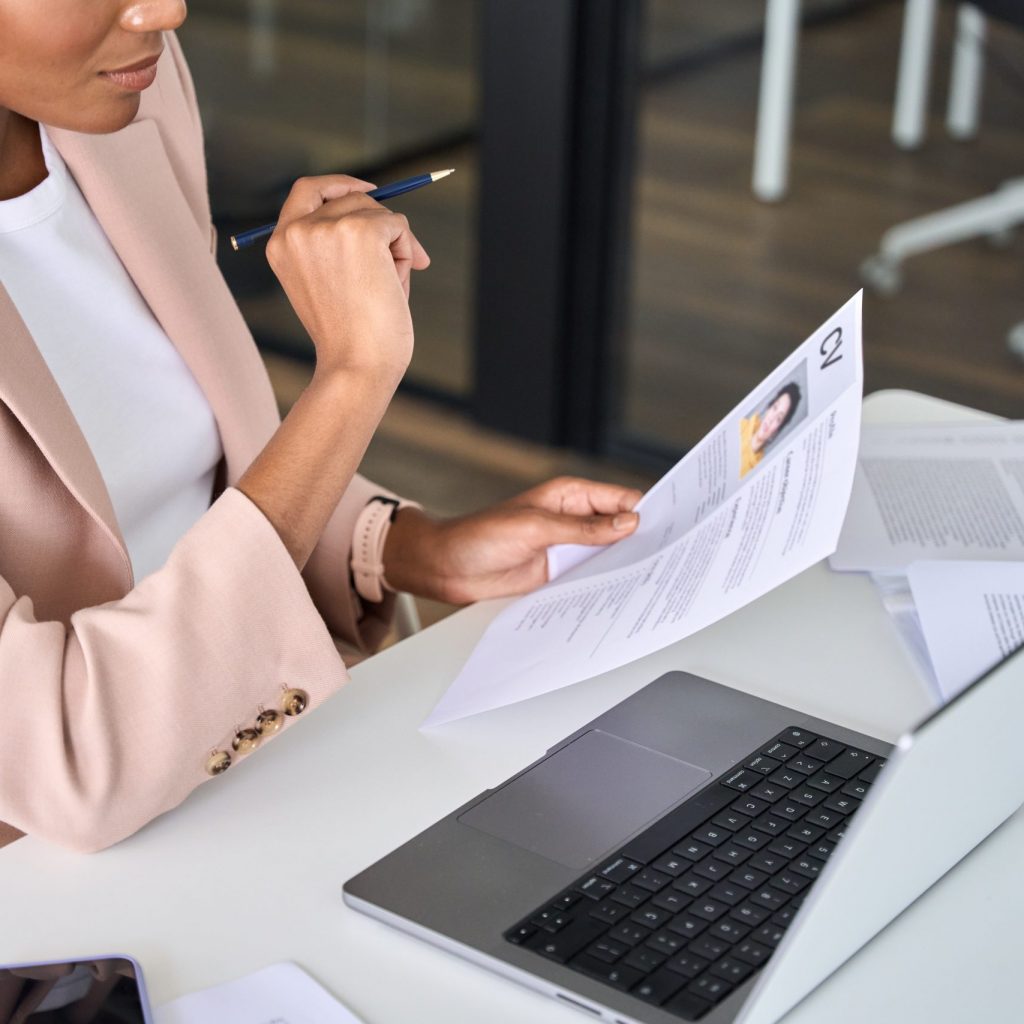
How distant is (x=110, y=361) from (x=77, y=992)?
570 mm

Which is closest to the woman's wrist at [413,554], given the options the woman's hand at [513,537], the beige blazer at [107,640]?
the woman's hand at [513,537]

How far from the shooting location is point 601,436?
3029 millimetres

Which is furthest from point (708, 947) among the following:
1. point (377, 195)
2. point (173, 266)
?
point (173, 266)

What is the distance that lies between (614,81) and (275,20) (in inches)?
27.4

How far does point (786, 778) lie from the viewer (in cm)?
91

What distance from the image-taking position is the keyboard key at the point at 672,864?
2.70ft

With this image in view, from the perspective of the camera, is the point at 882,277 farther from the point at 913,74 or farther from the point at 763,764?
the point at 763,764

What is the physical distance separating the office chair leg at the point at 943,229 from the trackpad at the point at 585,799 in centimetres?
195

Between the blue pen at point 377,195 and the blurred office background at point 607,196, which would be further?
the blurred office background at point 607,196

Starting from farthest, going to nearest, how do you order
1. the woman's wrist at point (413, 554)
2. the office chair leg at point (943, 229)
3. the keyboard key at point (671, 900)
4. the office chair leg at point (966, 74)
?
the office chair leg at point (943, 229)
the office chair leg at point (966, 74)
the woman's wrist at point (413, 554)
the keyboard key at point (671, 900)

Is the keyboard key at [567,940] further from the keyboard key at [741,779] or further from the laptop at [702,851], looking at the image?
the keyboard key at [741,779]

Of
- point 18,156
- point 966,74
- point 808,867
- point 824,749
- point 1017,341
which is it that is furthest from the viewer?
point 1017,341

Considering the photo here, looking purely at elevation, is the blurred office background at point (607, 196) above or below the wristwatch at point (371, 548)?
below

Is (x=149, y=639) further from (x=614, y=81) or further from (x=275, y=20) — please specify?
(x=275, y=20)
